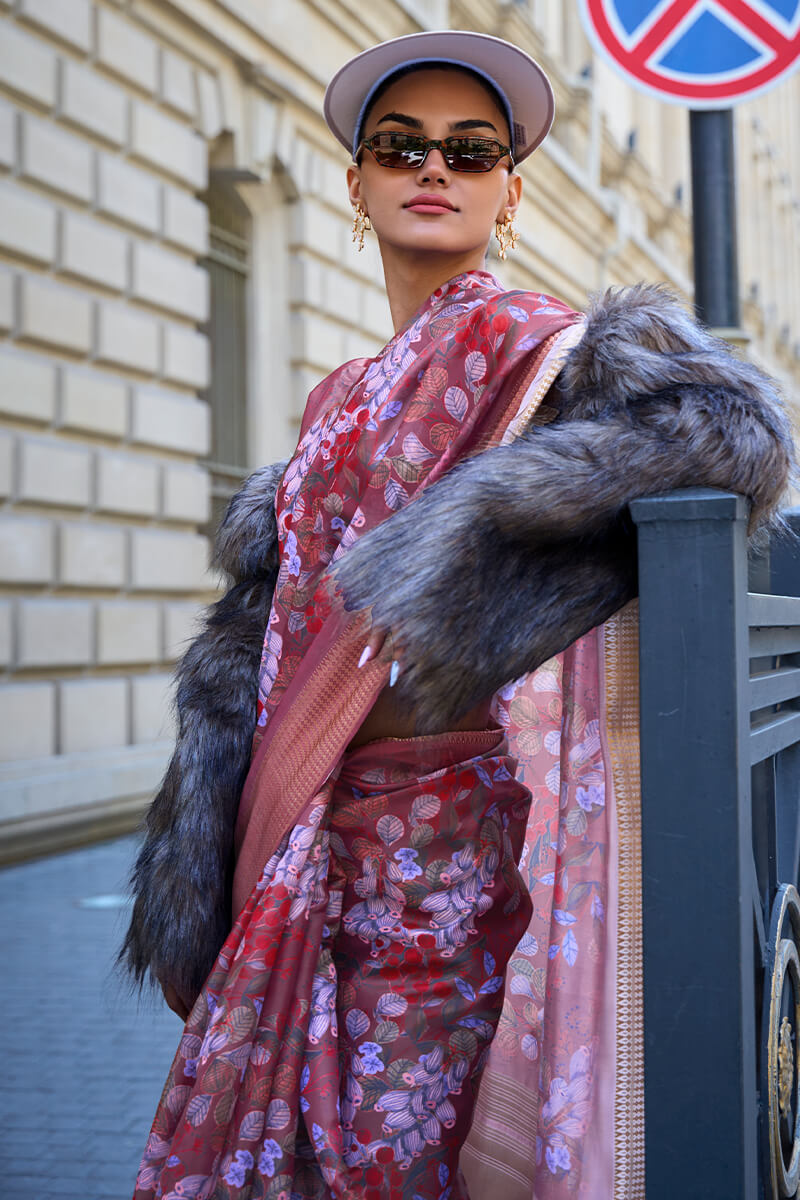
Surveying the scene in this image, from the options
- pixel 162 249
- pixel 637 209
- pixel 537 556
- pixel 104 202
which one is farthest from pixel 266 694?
pixel 637 209

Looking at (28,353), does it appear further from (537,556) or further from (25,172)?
(537,556)

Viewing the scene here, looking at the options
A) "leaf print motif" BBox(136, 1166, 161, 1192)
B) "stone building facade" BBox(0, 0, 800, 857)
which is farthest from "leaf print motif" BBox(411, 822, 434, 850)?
"stone building facade" BBox(0, 0, 800, 857)

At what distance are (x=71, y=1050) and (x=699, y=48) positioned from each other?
3345mm

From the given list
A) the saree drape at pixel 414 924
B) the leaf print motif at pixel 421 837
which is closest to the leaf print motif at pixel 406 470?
the saree drape at pixel 414 924

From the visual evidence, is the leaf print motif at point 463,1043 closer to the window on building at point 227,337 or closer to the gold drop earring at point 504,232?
the gold drop earring at point 504,232

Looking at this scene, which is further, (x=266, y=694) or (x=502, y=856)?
(x=266, y=694)

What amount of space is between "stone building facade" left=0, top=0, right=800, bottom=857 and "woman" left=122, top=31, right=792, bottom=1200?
3.90 meters

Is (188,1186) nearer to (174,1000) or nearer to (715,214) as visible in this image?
(174,1000)

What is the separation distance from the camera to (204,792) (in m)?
1.92

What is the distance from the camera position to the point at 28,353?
6.60 metres

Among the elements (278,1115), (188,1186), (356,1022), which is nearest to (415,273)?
(356,1022)

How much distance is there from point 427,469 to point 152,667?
6250 millimetres

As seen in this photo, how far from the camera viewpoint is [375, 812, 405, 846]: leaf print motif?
5.47ft

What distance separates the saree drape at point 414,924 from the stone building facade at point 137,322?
13.2 ft
